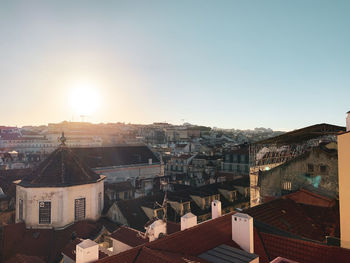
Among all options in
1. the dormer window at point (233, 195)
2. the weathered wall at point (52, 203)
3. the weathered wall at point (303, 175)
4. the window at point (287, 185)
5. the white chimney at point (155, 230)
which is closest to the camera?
the white chimney at point (155, 230)

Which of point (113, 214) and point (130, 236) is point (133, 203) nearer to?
point (113, 214)

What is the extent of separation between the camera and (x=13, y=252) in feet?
64.3

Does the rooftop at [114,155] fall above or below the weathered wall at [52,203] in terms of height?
above

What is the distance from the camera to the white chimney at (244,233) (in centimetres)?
1086

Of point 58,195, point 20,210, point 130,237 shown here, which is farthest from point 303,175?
point 20,210

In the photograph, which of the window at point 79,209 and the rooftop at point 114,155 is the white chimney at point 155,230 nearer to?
the window at point 79,209

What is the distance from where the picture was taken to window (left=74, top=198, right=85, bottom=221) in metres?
23.5

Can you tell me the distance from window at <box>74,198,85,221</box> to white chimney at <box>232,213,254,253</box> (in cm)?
1697

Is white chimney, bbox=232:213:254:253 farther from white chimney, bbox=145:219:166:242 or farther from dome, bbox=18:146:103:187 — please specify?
dome, bbox=18:146:103:187

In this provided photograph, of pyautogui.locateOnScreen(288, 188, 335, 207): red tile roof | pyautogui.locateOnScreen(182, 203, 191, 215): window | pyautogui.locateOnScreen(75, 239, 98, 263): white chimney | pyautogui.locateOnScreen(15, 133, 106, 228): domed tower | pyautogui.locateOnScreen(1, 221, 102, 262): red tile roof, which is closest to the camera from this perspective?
pyautogui.locateOnScreen(75, 239, 98, 263): white chimney

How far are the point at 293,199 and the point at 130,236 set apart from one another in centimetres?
1054

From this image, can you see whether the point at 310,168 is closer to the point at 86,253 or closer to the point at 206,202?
the point at 206,202

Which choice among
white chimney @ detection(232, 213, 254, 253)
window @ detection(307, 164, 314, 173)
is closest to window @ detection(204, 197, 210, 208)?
window @ detection(307, 164, 314, 173)

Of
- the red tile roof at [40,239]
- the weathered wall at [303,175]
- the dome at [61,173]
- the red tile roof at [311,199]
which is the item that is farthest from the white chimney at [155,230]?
the dome at [61,173]
